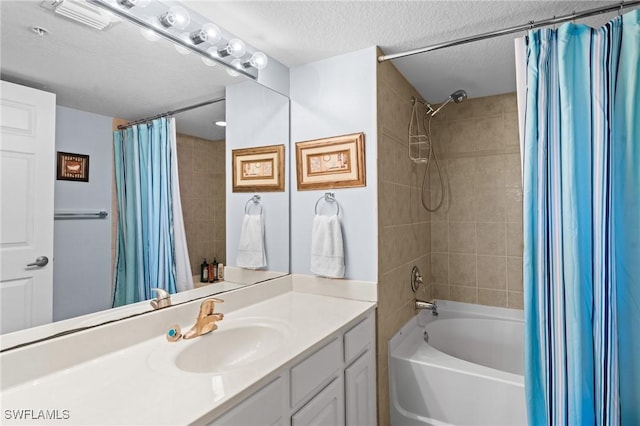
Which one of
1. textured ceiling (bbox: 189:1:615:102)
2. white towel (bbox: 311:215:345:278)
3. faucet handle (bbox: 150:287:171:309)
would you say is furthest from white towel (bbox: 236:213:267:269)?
textured ceiling (bbox: 189:1:615:102)

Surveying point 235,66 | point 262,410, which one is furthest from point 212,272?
point 235,66

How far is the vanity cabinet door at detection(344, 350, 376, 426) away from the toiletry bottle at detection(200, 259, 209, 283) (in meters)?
0.82

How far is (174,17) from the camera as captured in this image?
1.44 m

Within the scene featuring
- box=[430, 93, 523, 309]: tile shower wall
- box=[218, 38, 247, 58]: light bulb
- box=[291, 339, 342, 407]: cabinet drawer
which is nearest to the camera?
box=[291, 339, 342, 407]: cabinet drawer

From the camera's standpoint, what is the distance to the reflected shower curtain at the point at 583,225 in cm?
138

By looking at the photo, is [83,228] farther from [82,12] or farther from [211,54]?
[211,54]

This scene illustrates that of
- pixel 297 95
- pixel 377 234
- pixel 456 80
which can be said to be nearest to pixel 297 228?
pixel 377 234

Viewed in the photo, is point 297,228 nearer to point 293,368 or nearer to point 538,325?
point 293,368

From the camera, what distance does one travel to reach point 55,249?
3.76 feet

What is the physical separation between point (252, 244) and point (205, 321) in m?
0.62

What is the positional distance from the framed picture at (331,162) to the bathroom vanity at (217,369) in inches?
24.4

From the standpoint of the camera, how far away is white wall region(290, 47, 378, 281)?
1917 mm

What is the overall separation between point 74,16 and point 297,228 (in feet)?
4.71

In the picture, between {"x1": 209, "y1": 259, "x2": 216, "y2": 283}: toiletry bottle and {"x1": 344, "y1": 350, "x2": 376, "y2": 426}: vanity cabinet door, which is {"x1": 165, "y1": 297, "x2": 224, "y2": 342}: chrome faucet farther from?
{"x1": 344, "y1": 350, "x2": 376, "y2": 426}: vanity cabinet door
